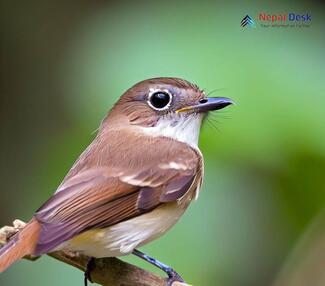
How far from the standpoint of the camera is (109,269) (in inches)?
127

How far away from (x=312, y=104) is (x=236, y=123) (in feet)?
0.88

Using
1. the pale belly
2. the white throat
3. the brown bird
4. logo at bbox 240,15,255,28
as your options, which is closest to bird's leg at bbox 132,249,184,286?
the brown bird

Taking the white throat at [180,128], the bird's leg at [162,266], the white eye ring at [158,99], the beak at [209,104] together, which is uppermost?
the beak at [209,104]

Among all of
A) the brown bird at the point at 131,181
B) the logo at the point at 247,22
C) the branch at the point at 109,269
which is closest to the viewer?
the brown bird at the point at 131,181

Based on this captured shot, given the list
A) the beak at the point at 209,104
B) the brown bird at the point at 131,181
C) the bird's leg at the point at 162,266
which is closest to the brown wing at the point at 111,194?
the brown bird at the point at 131,181

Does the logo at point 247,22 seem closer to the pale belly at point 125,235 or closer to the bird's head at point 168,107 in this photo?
the bird's head at point 168,107

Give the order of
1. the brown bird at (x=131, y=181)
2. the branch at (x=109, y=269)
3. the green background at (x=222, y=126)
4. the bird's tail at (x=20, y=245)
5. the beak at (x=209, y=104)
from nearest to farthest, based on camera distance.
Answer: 1. the bird's tail at (x=20, y=245)
2. the brown bird at (x=131, y=181)
3. the branch at (x=109, y=269)
4. the beak at (x=209, y=104)
5. the green background at (x=222, y=126)

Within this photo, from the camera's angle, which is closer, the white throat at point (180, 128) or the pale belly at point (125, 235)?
the pale belly at point (125, 235)

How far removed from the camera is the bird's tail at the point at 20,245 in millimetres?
2697

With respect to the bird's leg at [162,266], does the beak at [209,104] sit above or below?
above

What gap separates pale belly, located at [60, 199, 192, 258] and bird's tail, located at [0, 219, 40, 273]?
0.13 metres

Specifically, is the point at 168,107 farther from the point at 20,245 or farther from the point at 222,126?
the point at 20,245

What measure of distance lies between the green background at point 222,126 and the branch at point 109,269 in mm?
136

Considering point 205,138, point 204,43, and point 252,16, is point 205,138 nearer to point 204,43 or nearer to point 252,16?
point 204,43
